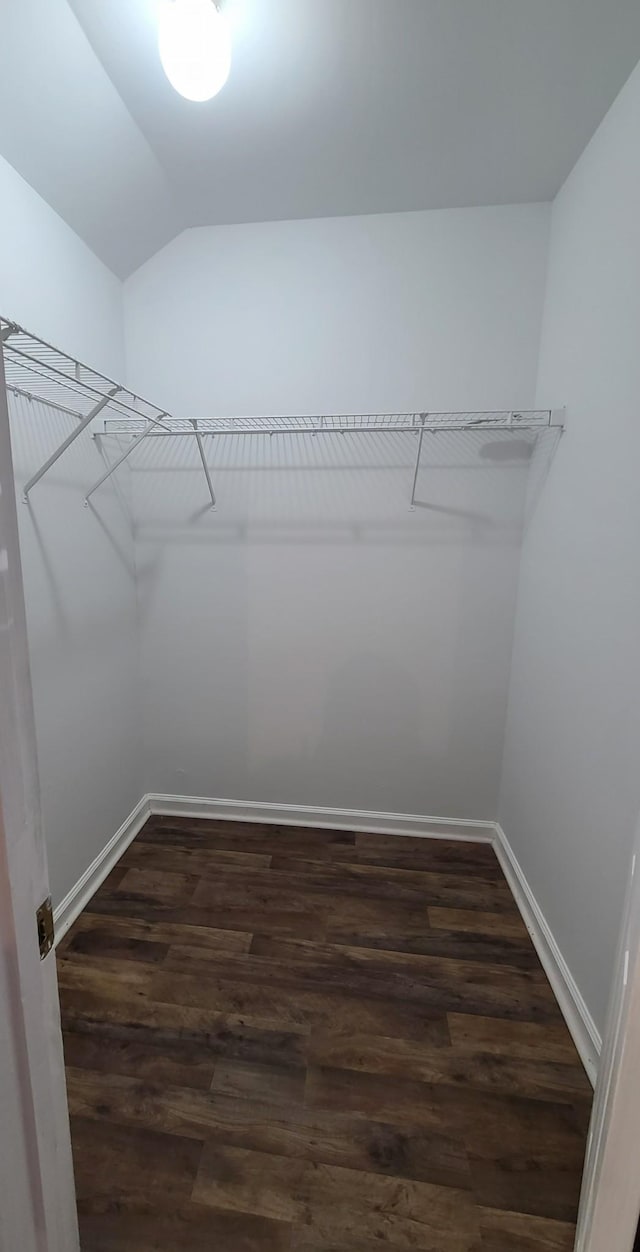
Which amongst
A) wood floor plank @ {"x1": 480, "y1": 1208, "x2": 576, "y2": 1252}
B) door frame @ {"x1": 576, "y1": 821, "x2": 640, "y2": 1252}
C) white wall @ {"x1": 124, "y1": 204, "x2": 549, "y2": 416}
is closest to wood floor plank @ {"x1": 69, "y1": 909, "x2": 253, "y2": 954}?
wood floor plank @ {"x1": 480, "y1": 1208, "x2": 576, "y2": 1252}

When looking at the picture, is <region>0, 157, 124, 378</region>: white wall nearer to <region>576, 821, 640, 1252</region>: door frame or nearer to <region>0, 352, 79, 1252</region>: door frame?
<region>0, 352, 79, 1252</region>: door frame

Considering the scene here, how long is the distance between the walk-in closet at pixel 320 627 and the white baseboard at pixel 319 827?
0.02 meters

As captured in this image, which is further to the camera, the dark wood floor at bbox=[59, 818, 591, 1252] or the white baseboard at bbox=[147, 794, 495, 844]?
the white baseboard at bbox=[147, 794, 495, 844]

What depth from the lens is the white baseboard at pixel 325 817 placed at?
230 centimetres

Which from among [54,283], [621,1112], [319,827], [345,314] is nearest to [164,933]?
[319,827]

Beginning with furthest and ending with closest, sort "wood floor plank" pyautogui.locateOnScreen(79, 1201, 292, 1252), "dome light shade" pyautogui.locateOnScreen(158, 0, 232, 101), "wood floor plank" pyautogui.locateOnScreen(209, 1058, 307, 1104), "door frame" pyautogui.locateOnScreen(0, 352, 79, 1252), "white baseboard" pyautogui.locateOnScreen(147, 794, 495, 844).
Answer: "white baseboard" pyautogui.locateOnScreen(147, 794, 495, 844), "wood floor plank" pyautogui.locateOnScreen(209, 1058, 307, 1104), "dome light shade" pyautogui.locateOnScreen(158, 0, 232, 101), "wood floor plank" pyautogui.locateOnScreen(79, 1201, 292, 1252), "door frame" pyautogui.locateOnScreen(0, 352, 79, 1252)

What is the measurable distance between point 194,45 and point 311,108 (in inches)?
17.7

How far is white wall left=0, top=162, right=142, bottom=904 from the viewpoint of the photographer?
4.92 feet

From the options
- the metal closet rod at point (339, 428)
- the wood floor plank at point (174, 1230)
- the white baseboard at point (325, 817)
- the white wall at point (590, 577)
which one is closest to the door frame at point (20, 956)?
the wood floor plank at point (174, 1230)

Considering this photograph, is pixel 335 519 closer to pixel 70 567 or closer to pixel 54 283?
pixel 70 567

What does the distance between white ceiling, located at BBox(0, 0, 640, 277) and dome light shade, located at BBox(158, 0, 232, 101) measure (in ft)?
0.48

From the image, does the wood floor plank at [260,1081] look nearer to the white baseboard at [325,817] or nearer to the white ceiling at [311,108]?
the white baseboard at [325,817]

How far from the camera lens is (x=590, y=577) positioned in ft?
4.74

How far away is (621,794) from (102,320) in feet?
7.95
